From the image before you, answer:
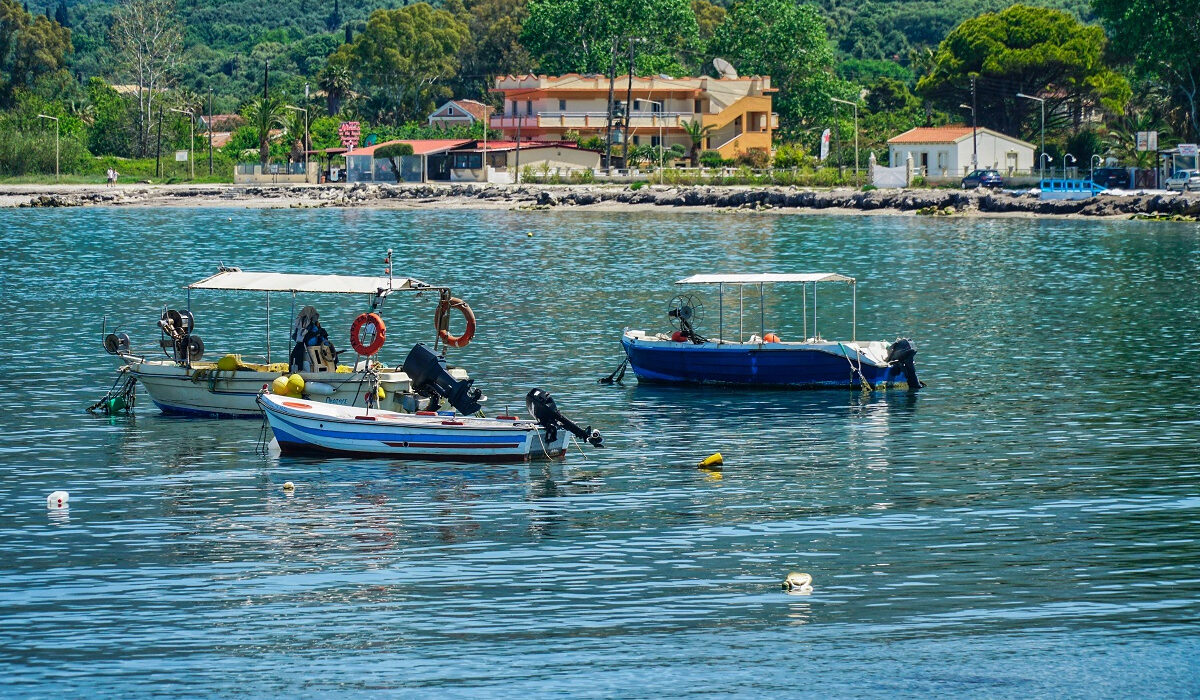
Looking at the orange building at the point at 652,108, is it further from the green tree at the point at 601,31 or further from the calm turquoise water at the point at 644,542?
the calm turquoise water at the point at 644,542

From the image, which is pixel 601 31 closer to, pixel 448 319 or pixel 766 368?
pixel 766 368

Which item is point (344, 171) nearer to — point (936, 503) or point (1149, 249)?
point (1149, 249)

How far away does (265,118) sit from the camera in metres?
169

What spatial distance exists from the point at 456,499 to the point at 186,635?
30.2 feet

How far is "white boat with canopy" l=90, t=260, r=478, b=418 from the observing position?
37.0 meters

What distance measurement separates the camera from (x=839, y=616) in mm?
23266

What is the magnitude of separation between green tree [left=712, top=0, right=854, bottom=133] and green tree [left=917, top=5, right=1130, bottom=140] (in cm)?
1454

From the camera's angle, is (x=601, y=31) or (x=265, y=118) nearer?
(x=265, y=118)

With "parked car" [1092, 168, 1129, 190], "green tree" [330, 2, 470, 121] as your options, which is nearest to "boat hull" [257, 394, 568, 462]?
"parked car" [1092, 168, 1129, 190]

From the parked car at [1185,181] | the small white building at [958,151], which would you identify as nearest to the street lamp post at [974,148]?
the small white building at [958,151]

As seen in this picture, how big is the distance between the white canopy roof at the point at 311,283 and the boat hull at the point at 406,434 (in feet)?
15.6

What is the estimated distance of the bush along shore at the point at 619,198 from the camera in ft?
408

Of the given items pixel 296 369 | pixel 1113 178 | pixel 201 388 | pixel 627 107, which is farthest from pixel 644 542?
pixel 627 107

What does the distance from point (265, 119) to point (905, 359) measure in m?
135
